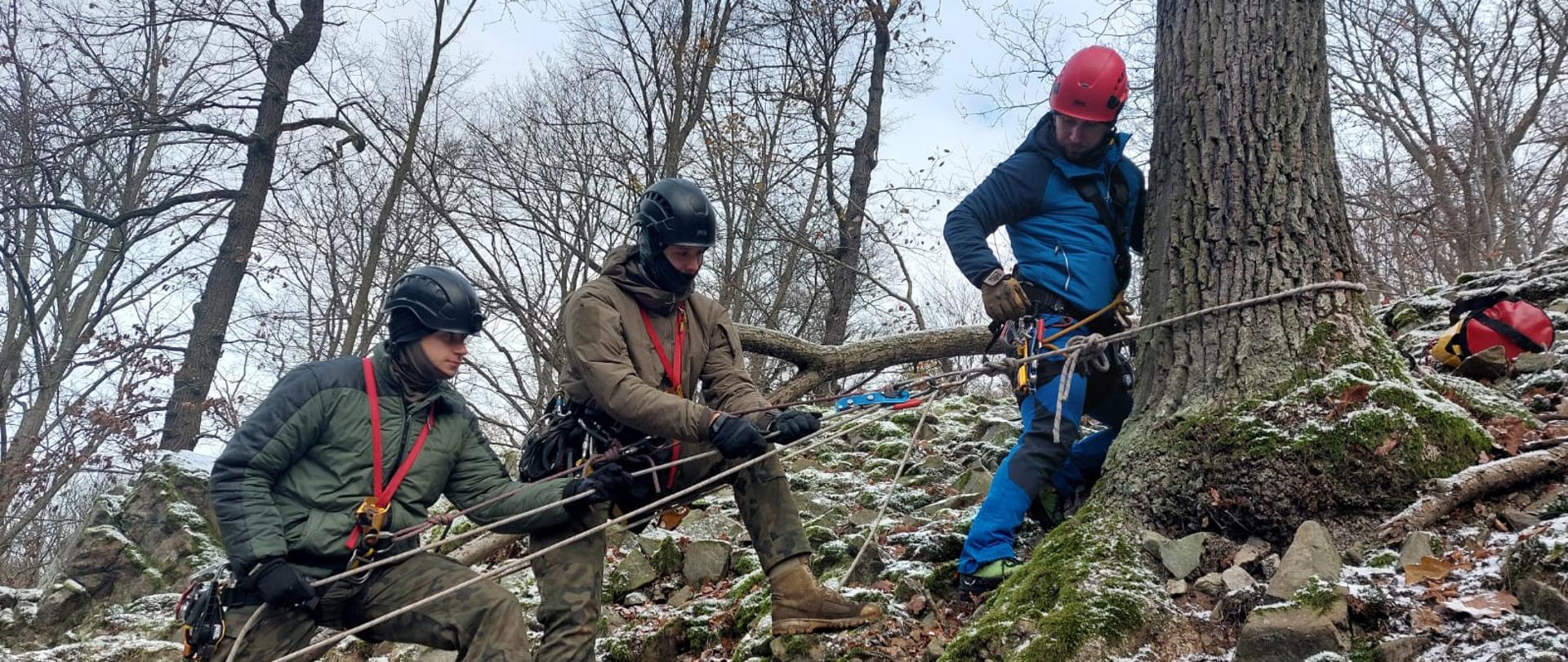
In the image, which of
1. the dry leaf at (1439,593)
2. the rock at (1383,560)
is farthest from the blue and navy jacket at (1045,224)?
the dry leaf at (1439,593)

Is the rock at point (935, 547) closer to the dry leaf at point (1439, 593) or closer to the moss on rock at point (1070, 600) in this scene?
the moss on rock at point (1070, 600)

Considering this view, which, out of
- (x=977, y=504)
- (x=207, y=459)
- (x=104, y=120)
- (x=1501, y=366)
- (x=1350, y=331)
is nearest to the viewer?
(x=1350, y=331)

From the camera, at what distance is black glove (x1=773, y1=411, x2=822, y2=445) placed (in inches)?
156

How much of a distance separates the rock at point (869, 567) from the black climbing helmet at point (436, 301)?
2223mm

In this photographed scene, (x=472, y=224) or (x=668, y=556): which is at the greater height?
(x=472, y=224)

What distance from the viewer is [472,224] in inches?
589

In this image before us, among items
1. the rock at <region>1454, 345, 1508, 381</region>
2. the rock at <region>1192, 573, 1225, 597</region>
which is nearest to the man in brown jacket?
the rock at <region>1192, 573, 1225, 597</region>

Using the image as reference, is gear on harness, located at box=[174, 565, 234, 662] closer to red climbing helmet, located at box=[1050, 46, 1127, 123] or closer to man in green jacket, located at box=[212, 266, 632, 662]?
man in green jacket, located at box=[212, 266, 632, 662]

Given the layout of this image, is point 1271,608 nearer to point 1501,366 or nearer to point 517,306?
Result: point 1501,366

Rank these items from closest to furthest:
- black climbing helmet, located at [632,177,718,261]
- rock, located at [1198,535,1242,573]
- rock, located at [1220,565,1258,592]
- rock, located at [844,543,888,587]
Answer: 1. rock, located at [1220,565,1258,592]
2. rock, located at [1198,535,1242,573]
3. black climbing helmet, located at [632,177,718,261]
4. rock, located at [844,543,888,587]

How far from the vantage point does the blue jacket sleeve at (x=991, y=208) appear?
427 cm

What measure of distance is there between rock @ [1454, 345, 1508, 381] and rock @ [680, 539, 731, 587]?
4.12 m

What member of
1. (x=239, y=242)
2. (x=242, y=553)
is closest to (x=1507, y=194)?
(x=242, y=553)

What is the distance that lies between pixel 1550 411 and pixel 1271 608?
2.07 metres
